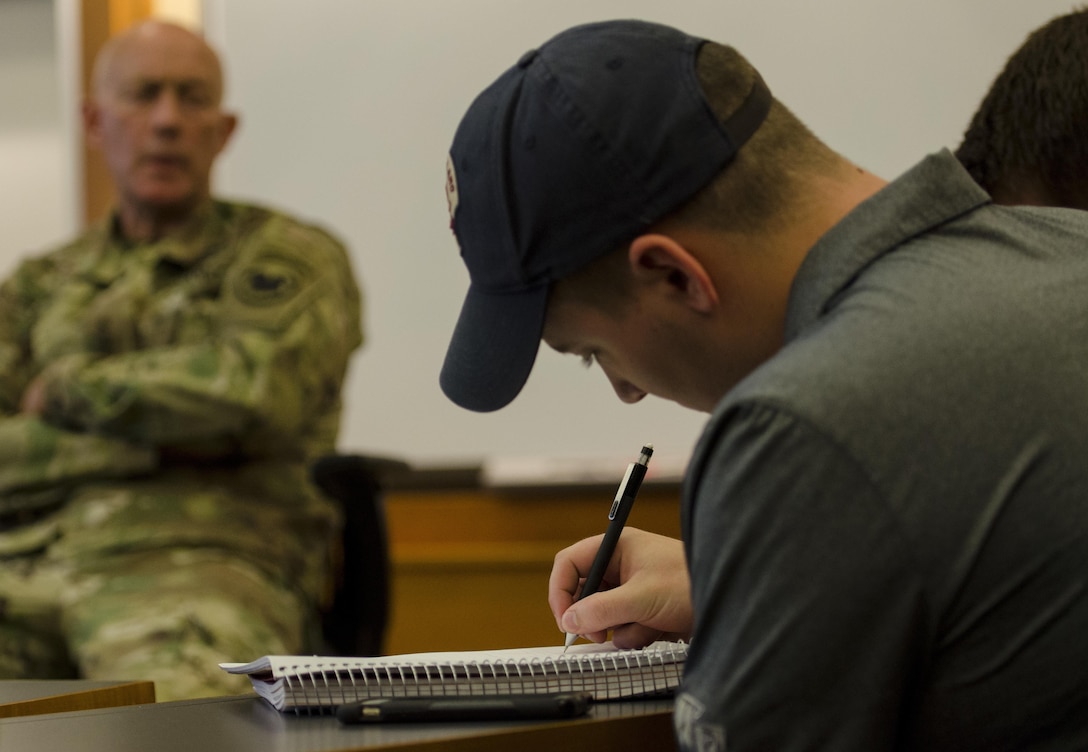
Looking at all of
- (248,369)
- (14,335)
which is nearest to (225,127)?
(14,335)

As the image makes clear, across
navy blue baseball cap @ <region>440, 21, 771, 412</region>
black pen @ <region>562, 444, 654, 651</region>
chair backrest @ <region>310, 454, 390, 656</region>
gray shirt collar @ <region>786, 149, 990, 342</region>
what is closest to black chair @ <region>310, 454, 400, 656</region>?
chair backrest @ <region>310, 454, 390, 656</region>

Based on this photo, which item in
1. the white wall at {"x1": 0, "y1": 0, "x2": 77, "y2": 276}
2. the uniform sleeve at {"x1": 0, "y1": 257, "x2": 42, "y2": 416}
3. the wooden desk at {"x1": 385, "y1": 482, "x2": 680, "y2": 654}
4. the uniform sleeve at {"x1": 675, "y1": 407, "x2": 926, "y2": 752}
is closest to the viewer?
the uniform sleeve at {"x1": 675, "y1": 407, "x2": 926, "y2": 752}

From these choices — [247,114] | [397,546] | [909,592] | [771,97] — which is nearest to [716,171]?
[771,97]

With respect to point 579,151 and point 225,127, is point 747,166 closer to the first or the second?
point 579,151

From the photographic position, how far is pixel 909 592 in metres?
0.61

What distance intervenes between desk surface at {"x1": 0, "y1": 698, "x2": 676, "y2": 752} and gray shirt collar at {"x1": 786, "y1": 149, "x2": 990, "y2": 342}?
0.28 meters

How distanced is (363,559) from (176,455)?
0.38 meters

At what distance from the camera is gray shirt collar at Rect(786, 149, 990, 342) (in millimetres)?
751

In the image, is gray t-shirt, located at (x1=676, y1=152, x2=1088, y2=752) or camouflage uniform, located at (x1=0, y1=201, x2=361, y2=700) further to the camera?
camouflage uniform, located at (x1=0, y1=201, x2=361, y2=700)

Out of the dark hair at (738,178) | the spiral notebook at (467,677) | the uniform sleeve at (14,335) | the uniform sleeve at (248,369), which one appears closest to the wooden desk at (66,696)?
the spiral notebook at (467,677)

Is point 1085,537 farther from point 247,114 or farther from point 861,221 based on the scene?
point 247,114

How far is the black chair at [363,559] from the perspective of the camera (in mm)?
2049

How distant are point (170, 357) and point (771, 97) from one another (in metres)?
1.48

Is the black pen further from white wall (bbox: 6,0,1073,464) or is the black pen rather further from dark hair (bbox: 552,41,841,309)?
white wall (bbox: 6,0,1073,464)
